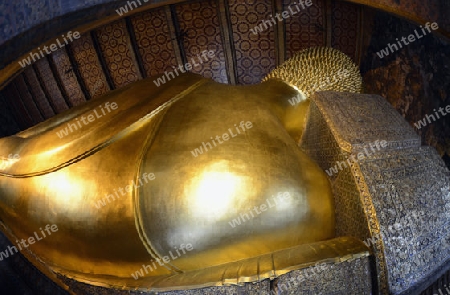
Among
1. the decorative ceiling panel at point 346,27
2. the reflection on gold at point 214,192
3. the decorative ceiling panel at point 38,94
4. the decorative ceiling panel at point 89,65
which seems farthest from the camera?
the decorative ceiling panel at point 38,94

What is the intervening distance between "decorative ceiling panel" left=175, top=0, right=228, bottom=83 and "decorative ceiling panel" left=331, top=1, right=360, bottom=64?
3.22 feet

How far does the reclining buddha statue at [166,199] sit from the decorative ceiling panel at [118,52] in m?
1.56

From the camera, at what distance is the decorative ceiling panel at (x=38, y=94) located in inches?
136

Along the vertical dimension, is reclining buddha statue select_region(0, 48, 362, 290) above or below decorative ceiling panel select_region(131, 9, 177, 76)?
below

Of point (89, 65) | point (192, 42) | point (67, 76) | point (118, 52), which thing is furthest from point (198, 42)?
point (67, 76)

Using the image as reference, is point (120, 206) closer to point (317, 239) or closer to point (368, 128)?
point (317, 239)

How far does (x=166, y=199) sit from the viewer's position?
1.49m

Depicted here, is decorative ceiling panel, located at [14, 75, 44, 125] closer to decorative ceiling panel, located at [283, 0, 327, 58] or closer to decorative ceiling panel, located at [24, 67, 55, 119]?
decorative ceiling panel, located at [24, 67, 55, 119]

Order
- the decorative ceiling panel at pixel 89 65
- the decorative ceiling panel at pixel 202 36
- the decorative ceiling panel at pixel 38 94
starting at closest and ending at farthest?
the decorative ceiling panel at pixel 202 36
the decorative ceiling panel at pixel 89 65
the decorative ceiling panel at pixel 38 94

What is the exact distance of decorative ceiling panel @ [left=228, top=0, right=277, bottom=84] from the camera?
2.89 m

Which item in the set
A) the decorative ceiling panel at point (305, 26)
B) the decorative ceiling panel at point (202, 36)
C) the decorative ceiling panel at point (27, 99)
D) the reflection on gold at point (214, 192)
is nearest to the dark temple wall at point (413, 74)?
the decorative ceiling panel at point (305, 26)

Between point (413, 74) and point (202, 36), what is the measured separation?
5.64ft

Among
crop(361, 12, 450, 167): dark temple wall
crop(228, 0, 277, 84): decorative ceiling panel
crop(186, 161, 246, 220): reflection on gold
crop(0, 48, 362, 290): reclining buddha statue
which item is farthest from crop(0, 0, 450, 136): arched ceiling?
crop(186, 161, 246, 220): reflection on gold

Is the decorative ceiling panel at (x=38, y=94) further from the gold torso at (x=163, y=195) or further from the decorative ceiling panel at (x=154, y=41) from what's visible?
the gold torso at (x=163, y=195)
